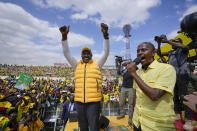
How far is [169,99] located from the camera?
126 centimetres

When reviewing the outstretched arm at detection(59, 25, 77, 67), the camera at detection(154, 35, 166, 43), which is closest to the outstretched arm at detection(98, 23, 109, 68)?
the outstretched arm at detection(59, 25, 77, 67)

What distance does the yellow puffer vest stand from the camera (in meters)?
1.82

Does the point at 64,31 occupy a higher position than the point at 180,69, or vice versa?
the point at 64,31

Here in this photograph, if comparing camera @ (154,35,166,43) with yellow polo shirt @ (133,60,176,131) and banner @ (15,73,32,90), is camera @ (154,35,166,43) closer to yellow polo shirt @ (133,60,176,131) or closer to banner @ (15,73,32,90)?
yellow polo shirt @ (133,60,176,131)

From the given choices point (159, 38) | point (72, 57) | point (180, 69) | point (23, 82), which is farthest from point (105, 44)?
point (23, 82)

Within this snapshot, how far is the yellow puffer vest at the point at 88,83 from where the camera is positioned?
71.5 inches

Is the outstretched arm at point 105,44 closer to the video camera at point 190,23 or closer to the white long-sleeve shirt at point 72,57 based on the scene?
the white long-sleeve shirt at point 72,57

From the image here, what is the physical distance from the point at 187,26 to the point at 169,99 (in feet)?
2.75

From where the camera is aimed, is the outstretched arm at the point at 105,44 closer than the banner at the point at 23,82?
Yes

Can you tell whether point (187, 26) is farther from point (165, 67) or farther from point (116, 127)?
point (116, 127)

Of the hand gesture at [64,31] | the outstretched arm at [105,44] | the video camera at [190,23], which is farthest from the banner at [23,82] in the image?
the video camera at [190,23]

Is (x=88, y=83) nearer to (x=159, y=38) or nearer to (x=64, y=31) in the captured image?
(x=64, y=31)

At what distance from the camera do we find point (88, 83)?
6.07ft

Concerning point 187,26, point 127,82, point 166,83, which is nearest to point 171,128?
point 166,83
